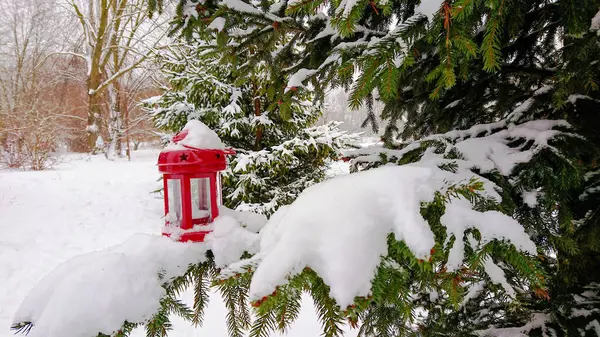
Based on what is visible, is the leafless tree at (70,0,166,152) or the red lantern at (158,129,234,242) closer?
the red lantern at (158,129,234,242)

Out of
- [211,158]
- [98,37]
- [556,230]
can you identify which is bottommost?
[556,230]

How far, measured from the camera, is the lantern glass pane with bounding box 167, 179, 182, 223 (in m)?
1.42

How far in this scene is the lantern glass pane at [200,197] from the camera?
4.67 feet

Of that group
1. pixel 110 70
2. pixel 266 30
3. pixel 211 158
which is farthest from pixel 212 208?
pixel 110 70

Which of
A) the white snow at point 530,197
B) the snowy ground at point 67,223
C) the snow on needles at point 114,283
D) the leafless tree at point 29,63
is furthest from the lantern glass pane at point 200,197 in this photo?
the leafless tree at point 29,63

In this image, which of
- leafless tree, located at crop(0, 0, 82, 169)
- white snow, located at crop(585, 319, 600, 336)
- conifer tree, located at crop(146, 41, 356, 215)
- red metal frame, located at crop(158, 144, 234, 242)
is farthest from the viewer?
leafless tree, located at crop(0, 0, 82, 169)

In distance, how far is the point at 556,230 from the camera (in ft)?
4.18

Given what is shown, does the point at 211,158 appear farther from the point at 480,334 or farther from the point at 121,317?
the point at 480,334

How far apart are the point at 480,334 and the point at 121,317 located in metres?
1.60

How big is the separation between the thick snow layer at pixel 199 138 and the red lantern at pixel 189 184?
0.05 ft

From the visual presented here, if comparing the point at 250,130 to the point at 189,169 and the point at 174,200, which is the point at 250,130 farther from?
the point at 189,169

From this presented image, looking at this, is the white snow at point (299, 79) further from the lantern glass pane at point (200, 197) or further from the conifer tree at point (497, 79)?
the lantern glass pane at point (200, 197)

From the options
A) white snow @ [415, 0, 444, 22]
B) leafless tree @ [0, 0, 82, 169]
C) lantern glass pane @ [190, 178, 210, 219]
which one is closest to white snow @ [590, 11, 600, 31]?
white snow @ [415, 0, 444, 22]

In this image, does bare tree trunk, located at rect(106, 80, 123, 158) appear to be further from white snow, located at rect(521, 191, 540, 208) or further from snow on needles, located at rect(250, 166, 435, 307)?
white snow, located at rect(521, 191, 540, 208)
